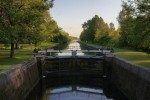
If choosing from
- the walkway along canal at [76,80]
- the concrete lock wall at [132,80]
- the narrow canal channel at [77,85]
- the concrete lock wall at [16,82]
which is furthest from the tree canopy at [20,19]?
the concrete lock wall at [132,80]

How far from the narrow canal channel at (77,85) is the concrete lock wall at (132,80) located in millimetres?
788

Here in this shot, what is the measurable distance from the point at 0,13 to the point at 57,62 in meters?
8.92

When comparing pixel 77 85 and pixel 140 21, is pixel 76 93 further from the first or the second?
pixel 140 21

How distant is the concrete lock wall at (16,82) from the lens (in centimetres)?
1596

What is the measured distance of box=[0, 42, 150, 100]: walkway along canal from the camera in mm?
18266

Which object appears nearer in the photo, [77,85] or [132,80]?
[132,80]

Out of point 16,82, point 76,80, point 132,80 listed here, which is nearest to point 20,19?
point 76,80

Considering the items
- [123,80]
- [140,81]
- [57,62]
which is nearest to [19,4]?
[57,62]

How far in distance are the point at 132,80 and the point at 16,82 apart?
26.6ft

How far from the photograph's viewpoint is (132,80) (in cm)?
2106

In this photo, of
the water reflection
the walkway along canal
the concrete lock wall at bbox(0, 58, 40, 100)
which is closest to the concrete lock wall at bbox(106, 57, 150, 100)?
the walkway along canal

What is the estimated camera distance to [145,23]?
2791 centimetres

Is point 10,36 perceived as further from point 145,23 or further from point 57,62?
point 145,23

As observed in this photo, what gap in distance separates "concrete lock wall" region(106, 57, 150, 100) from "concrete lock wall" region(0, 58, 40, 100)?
764 cm
